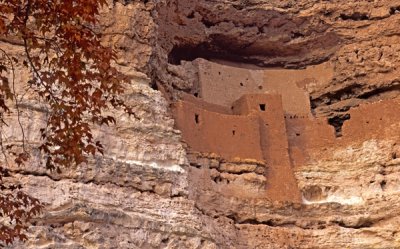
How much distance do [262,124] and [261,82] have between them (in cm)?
320

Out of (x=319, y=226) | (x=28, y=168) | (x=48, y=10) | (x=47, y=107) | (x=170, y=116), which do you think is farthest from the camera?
(x=319, y=226)

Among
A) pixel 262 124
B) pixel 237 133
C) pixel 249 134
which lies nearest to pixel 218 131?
pixel 237 133

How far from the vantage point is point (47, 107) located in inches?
535

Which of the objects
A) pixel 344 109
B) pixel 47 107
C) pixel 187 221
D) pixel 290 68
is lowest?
pixel 187 221

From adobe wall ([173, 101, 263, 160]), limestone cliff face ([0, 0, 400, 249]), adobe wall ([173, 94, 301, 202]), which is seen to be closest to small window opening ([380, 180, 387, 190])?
limestone cliff face ([0, 0, 400, 249])

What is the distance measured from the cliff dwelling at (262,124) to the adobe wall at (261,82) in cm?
3

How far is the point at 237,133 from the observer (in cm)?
1659

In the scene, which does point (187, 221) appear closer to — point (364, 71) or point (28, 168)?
point (28, 168)

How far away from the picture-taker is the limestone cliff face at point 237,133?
42.8 ft

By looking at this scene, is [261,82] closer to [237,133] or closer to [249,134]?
[249,134]

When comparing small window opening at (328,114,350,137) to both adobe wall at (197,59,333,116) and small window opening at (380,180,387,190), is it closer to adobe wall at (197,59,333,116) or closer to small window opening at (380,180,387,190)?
adobe wall at (197,59,333,116)

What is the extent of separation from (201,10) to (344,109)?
479cm

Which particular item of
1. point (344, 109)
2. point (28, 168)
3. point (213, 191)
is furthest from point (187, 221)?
point (344, 109)

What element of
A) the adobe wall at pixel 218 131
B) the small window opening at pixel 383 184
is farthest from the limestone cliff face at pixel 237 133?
the adobe wall at pixel 218 131
